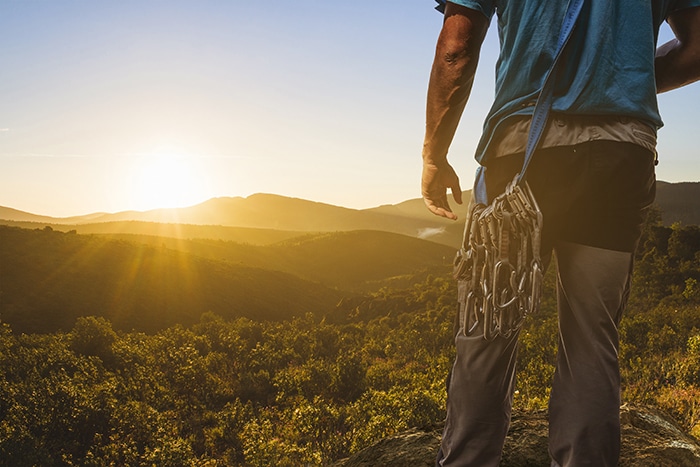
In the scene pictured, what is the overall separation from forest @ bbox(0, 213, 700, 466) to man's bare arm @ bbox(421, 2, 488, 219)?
2008mm

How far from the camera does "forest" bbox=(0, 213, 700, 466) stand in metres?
6.60

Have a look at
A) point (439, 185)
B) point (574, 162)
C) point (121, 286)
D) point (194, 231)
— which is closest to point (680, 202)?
point (194, 231)

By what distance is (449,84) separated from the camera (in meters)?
1.34

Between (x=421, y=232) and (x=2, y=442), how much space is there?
535ft

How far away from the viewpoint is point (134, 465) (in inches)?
340

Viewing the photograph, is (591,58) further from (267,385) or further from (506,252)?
(267,385)

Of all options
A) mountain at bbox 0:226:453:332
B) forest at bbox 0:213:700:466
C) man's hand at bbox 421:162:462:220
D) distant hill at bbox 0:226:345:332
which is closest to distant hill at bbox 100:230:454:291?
mountain at bbox 0:226:453:332

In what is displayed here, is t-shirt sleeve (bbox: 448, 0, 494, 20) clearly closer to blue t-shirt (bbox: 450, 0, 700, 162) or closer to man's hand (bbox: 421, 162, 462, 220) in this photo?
blue t-shirt (bbox: 450, 0, 700, 162)

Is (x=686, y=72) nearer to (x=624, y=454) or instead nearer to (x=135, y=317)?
(x=624, y=454)

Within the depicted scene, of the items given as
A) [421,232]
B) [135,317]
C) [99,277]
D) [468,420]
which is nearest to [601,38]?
[468,420]

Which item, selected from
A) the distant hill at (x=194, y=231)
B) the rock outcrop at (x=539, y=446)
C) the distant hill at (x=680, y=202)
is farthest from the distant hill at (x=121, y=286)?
the distant hill at (x=680, y=202)

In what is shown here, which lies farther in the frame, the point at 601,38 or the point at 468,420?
the point at 468,420

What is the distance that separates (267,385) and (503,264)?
52.5 ft

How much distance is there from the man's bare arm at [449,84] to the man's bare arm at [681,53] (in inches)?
25.3
